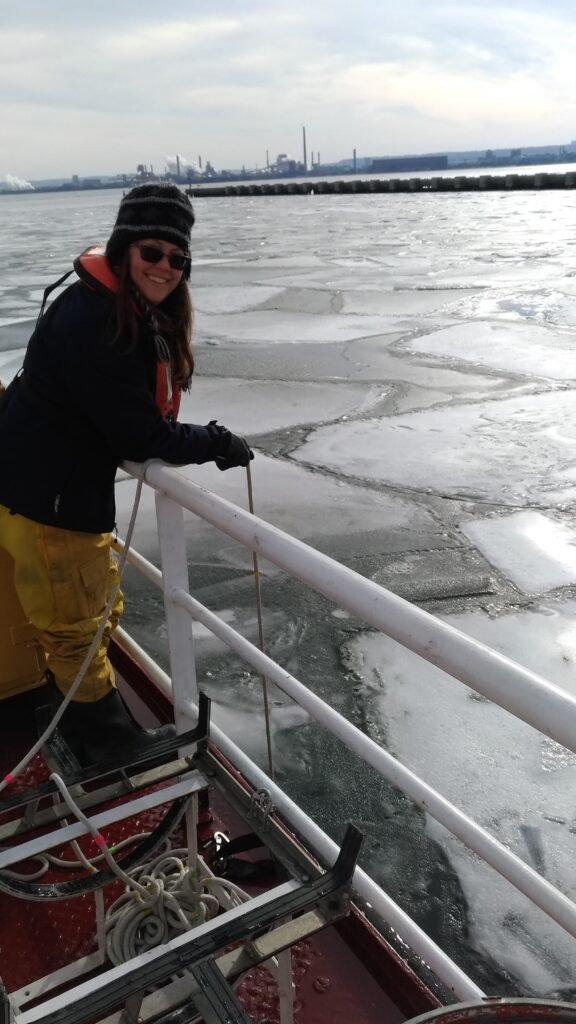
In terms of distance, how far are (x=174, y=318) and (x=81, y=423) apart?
1.02 feet

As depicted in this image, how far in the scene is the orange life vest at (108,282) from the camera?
163 cm

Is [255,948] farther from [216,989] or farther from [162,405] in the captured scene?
[162,405]

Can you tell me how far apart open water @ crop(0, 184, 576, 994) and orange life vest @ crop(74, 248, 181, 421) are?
1.25m

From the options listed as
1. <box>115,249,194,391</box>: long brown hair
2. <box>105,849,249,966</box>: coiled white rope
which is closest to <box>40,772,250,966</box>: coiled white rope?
<box>105,849,249,966</box>: coiled white rope

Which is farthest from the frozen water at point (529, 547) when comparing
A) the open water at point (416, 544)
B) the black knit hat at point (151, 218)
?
the black knit hat at point (151, 218)

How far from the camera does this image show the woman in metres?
1.61

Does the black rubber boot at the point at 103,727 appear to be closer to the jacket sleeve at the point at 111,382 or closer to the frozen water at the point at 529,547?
the jacket sleeve at the point at 111,382

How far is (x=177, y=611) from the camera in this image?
183 cm

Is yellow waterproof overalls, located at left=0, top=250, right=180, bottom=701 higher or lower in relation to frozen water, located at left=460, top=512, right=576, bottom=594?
higher

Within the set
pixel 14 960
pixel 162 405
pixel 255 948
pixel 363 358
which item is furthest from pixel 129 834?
pixel 363 358

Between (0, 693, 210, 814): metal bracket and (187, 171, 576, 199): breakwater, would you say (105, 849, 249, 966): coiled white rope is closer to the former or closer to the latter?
(0, 693, 210, 814): metal bracket

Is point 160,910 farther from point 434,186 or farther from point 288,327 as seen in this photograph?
point 434,186

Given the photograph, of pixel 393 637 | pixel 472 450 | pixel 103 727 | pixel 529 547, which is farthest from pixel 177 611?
pixel 472 450

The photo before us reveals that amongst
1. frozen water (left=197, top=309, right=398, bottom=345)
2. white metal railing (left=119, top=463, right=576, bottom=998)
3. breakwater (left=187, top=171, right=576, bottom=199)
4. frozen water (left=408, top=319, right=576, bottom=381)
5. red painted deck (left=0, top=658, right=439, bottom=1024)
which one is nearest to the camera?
white metal railing (left=119, top=463, right=576, bottom=998)
